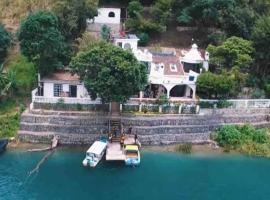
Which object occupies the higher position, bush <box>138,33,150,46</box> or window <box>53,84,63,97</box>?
bush <box>138,33,150,46</box>

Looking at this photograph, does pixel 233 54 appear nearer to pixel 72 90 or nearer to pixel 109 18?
pixel 109 18

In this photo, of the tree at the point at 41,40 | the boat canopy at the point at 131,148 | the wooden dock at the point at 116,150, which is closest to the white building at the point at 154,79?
the tree at the point at 41,40

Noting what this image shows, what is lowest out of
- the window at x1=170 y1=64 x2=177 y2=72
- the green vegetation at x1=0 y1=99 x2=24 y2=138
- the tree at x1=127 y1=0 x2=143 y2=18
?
the green vegetation at x1=0 y1=99 x2=24 y2=138

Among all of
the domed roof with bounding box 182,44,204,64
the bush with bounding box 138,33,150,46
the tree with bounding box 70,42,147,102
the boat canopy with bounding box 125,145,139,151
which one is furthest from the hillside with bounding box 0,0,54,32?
the boat canopy with bounding box 125,145,139,151

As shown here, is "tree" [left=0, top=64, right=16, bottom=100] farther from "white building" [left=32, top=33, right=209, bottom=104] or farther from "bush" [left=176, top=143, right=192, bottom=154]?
"bush" [left=176, top=143, right=192, bottom=154]

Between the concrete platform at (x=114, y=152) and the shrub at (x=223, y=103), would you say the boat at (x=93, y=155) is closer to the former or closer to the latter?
the concrete platform at (x=114, y=152)

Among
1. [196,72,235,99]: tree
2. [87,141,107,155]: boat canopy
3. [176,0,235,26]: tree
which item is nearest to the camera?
[87,141,107,155]: boat canopy

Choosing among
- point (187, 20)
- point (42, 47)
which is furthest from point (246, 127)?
point (42, 47)

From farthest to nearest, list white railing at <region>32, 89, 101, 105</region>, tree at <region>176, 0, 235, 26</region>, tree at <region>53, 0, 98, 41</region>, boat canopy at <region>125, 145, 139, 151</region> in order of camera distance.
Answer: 1. tree at <region>176, 0, 235, 26</region>
2. tree at <region>53, 0, 98, 41</region>
3. white railing at <region>32, 89, 101, 105</region>
4. boat canopy at <region>125, 145, 139, 151</region>
